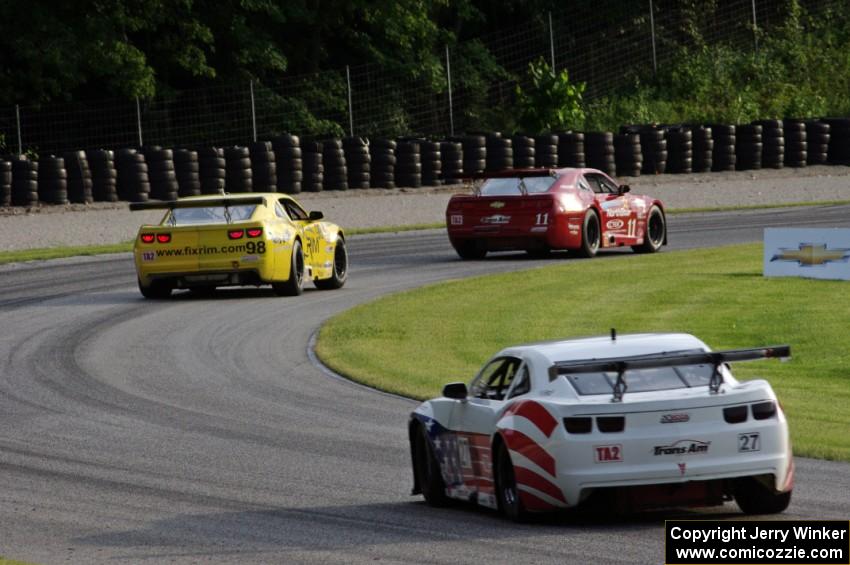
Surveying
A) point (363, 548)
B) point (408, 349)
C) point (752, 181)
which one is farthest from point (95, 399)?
point (752, 181)

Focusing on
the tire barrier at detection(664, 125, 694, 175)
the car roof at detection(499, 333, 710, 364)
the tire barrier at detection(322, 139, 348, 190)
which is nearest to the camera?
the car roof at detection(499, 333, 710, 364)

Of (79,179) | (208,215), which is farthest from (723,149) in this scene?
(208,215)

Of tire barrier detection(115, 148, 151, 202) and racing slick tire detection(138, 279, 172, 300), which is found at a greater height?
tire barrier detection(115, 148, 151, 202)

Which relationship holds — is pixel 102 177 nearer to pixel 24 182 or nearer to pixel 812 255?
pixel 24 182

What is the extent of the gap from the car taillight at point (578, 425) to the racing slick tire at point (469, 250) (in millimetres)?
18159

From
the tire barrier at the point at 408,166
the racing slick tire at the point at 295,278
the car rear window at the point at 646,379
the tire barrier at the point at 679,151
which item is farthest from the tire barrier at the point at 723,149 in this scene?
the car rear window at the point at 646,379

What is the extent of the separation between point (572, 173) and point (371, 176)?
37.2 feet

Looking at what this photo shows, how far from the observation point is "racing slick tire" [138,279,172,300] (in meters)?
22.4

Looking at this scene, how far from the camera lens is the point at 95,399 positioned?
14.9 m

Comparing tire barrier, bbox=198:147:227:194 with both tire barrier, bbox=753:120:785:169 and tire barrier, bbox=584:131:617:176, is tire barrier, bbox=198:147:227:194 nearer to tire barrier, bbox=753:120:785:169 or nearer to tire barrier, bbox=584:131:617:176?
tire barrier, bbox=584:131:617:176

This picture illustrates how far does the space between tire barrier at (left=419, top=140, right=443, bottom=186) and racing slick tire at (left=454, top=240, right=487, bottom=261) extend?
9830 mm

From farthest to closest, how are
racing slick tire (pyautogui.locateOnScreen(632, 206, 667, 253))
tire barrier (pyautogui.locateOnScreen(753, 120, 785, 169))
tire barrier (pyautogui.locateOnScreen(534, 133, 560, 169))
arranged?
tire barrier (pyautogui.locateOnScreen(753, 120, 785, 169))
tire barrier (pyautogui.locateOnScreen(534, 133, 560, 169))
racing slick tire (pyautogui.locateOnScreen(632, 206, 667, 253))

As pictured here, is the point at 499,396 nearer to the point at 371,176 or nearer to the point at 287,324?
the point at 287,324

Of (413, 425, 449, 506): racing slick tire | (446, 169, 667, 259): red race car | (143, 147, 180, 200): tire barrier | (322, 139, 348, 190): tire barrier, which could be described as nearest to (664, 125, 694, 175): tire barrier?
(322, 139, 348, 190): tire barrier
